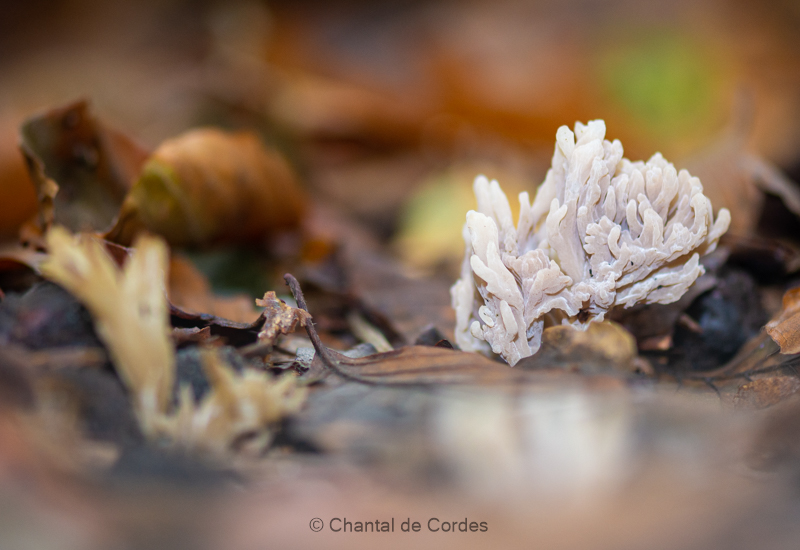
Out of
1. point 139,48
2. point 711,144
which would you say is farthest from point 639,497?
point 139,48

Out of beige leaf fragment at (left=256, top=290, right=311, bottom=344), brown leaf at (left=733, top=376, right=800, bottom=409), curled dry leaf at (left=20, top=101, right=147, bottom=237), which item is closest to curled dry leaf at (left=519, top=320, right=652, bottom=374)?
brown leaf at (left=733, top=376, right=800, bottom=409)

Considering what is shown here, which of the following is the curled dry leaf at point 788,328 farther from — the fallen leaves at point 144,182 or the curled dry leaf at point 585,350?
the fallen leaves at point 144,182

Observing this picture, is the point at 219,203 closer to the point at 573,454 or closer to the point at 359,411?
the point at 359,411

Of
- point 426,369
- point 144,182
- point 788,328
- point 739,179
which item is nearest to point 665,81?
→ point 739,179

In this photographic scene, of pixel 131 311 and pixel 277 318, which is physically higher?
pixel 277 318

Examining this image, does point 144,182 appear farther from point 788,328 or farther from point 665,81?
point 665,81

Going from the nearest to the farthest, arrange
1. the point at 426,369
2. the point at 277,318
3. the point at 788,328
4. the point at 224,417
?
1. the point at 224,417
2. the point at 426,369
3. the point at 277,318
4. the point at 788,328

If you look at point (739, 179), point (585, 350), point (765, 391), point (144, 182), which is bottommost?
point (765, 391)
